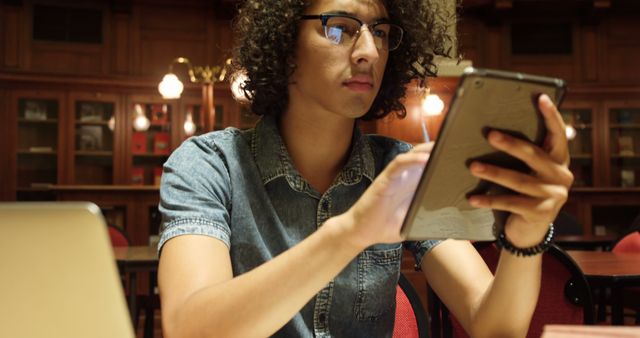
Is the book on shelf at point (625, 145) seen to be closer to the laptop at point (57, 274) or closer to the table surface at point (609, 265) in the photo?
the table surface at point (609, 265)

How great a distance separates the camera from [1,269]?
430 mm

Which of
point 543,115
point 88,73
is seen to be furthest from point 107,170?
point 543,115

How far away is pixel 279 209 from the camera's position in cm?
126

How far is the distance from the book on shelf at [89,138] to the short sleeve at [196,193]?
7.99m

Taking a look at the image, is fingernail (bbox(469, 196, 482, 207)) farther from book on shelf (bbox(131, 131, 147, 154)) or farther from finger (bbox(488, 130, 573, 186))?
book on shelf (bbox(131, 131, 147, 154))

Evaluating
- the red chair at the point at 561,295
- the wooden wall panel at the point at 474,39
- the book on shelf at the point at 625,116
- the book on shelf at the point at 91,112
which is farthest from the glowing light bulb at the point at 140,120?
the red chair at the point at 561,295

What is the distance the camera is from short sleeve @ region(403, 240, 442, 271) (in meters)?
1.29

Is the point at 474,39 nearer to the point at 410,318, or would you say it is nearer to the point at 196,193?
the point at 410,318

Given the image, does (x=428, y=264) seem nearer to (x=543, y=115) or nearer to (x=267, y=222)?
(x=267, y=222)

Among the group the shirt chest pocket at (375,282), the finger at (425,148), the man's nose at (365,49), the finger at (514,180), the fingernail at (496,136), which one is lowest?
the shirt chest pocket at (375,282)

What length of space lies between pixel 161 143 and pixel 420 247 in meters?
7.94

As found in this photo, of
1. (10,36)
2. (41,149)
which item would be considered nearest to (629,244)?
(41,149)

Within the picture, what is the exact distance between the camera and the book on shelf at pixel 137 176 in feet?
28.9

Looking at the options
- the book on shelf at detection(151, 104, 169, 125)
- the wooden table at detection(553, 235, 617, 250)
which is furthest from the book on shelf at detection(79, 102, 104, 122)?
the wooden table at detection(553, 235, 617, 250)
